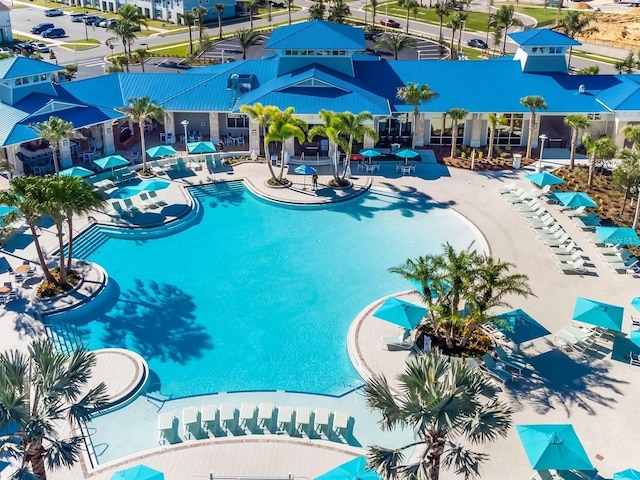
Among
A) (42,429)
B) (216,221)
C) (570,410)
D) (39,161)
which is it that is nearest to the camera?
(42,429)

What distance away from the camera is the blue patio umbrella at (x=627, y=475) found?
19.9 m

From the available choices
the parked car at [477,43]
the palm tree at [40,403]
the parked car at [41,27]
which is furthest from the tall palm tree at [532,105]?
the parked car at [41,27]

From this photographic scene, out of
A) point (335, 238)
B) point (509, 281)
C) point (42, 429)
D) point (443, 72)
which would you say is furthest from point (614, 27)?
point (42, 429)

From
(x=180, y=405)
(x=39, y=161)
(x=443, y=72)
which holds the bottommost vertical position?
(x=180, y=405)

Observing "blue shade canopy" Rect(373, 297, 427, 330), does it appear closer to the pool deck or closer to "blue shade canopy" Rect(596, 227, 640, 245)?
the pool deck

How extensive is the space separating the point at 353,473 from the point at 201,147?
32.7 meters

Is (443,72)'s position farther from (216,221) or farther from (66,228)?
(66,228)

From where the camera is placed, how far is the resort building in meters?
48.9

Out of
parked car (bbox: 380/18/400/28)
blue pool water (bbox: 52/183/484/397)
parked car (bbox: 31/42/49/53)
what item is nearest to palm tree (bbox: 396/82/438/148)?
blue pool water (bbox: 52/183/484/397)

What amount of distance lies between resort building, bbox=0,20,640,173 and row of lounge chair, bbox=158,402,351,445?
2879 cm

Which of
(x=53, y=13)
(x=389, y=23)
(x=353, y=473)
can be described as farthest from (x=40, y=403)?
(x=53, y=13)

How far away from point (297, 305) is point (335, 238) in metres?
7.64

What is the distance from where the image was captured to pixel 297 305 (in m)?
32.0

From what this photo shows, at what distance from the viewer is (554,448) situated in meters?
20.6
